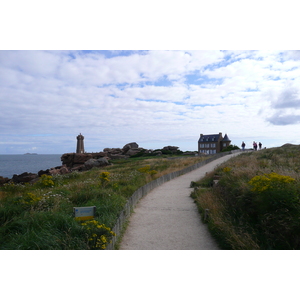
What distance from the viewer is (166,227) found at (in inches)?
330

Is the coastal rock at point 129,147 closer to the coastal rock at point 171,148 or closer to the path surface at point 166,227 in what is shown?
the coastal rock at point 171,148

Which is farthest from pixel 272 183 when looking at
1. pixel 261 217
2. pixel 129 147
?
pixel 129 147

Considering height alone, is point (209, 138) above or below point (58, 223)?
above

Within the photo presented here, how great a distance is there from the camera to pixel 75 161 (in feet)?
161

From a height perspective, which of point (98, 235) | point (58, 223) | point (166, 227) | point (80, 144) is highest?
point (80, 144)

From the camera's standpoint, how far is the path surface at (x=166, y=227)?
22.7 ft

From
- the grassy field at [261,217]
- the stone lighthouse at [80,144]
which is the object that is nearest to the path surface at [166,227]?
the grassy field at [261,217]

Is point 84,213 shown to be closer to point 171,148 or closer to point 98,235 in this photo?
point 98,235

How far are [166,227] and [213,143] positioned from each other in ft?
207

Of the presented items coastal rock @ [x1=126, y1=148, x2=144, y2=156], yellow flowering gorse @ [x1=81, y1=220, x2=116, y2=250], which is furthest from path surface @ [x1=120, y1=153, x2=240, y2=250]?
coastal rock @ [x1=126, y1=148, x2=144, y2=156]

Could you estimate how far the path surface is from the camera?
272 inches

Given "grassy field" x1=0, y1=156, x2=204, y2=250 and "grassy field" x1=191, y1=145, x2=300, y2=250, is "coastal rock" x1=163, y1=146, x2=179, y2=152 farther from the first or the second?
"grassy field" x1=191, y1=145, x2=300, y2=250

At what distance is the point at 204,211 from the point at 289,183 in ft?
10.3

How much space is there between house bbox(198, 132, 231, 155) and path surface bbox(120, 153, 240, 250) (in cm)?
5614
